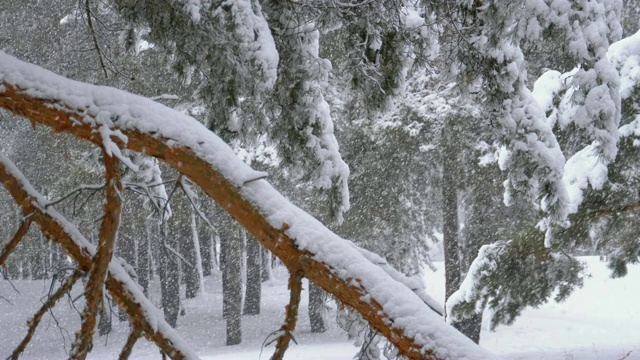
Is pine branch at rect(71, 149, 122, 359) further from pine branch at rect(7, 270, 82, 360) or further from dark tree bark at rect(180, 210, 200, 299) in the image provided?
dark tree bark at rect(180, 210, 200, 299)

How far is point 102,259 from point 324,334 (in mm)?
20731

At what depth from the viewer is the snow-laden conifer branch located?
7.14 feet

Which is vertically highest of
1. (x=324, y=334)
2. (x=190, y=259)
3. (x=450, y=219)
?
(x=190, y=259)

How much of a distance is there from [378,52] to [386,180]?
32.4ft

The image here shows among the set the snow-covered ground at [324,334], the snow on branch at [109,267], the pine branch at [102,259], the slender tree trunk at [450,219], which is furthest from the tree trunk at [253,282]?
the pine branch at [102,259]

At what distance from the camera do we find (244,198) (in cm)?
229

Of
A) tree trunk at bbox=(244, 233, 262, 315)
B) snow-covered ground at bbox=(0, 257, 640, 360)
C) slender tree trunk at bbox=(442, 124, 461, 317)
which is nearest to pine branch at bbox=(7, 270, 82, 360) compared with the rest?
slender tree trunk at bbox=(442, 124, 461, 317)

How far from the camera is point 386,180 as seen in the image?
15.2 m

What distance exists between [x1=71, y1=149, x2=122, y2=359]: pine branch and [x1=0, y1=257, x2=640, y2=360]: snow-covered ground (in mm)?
12976

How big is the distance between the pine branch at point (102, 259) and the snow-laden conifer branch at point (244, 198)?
0.41 ft

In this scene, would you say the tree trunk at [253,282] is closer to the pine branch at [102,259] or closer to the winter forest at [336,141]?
the winter forest at [336,141]

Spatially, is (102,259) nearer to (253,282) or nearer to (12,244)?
(12,244)

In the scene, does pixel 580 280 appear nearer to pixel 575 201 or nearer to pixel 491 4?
pixel 575 201

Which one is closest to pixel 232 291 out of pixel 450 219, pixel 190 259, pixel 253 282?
pixel 253 282
